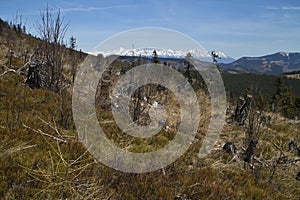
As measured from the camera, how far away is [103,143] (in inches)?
229

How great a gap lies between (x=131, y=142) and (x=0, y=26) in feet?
82.6

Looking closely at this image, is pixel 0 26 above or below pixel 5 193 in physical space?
above

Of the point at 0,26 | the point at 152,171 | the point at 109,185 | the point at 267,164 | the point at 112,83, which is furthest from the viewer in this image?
the point at 0,26

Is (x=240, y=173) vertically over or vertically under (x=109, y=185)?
under

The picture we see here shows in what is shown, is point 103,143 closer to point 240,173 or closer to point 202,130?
point 240,173

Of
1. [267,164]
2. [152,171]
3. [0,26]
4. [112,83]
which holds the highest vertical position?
[0,26]

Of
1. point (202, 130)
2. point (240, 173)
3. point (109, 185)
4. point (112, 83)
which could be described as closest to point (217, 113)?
point (202, 130)

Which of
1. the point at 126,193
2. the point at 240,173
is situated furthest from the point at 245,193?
A: the point at 126,193

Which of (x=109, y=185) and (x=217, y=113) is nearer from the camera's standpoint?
(x=109, y=185)

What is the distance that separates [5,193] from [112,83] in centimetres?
894

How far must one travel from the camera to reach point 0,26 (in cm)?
2723

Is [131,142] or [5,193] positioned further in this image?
[131,142]

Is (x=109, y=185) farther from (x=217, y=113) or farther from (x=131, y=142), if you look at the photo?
(x=217, y=113)

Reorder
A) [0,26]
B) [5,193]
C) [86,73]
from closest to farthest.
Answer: [5,193], [86,73], [0,26]
